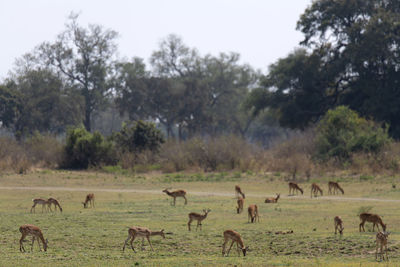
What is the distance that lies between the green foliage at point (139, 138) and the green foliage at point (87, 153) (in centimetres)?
143

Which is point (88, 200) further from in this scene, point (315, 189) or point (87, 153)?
point (87, 153)

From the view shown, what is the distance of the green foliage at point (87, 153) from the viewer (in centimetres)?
5528

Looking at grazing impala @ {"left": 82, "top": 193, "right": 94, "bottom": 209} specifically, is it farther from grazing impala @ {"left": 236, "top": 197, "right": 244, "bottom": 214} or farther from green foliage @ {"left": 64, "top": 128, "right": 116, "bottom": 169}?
green foliage @ {"left": 64, "top": 128, "right": 116, "bottom": 169}

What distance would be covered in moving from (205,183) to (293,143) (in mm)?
14355

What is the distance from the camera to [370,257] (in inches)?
620

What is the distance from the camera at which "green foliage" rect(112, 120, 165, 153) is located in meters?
56.8

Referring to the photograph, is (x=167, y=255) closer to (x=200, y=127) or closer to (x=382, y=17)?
(x=382, y=17)

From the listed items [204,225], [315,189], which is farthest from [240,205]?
[315,189]

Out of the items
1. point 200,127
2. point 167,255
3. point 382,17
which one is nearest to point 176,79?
point 200,127

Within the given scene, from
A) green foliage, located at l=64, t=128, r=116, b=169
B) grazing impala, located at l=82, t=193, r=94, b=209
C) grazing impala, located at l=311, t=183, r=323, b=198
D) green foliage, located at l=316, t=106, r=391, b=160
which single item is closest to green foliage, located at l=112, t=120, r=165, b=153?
green foliage, located at l=64, t=128, r=116, b=169

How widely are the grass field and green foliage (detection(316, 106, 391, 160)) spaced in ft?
20.7

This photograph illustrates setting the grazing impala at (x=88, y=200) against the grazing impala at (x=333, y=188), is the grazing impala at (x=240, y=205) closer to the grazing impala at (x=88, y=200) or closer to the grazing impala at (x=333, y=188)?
the grazing impala at (x=88, y=200)

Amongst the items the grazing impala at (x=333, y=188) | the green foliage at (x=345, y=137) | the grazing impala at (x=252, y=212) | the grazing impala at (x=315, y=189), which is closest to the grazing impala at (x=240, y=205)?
the grazing impala at (x=252, y=212)

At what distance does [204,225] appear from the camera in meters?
21.6
